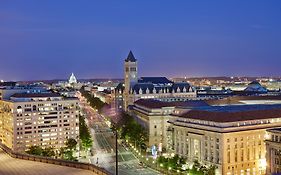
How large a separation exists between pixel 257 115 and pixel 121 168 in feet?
63.1

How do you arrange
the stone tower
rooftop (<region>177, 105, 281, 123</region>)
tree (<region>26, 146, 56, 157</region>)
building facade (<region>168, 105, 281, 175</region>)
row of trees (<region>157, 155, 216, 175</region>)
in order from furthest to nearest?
the stone tower < tree (<region>26, 146, 56, 157</region>) < rooftop (<region>177, 105, 281, 123</region>) < building facade (<region>168, 105, 281, 175</region>) < row of trees (<region>157, 155, 216, 175</region>)

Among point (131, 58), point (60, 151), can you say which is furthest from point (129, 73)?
point (60, 151)

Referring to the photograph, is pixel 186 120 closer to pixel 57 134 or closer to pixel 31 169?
pixel 57 134

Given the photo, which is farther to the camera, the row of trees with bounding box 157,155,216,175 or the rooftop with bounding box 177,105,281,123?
the rooftop with bounding box 177,105,281,123

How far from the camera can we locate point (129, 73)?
116 meters

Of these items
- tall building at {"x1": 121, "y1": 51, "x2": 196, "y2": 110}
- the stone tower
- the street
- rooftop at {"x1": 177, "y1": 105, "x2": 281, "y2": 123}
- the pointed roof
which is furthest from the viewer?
the pointed roof

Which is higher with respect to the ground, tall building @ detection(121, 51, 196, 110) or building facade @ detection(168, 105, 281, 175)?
tall building @ detection(121, 51, 196, 110)

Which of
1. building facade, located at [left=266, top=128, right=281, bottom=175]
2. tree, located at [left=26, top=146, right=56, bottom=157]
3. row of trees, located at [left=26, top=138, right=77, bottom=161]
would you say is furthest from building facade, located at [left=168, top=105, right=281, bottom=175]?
tree, located at [left=26, top=146, right=56, bottom=157]

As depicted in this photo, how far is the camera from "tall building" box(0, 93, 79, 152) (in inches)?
2926

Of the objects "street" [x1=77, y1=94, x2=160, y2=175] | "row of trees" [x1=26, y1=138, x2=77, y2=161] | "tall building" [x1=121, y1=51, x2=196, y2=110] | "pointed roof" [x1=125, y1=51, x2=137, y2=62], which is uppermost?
"pointed roof" [x1=125, y1=51, x2=137, y2=62]

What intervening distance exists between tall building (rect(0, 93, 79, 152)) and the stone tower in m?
35.8

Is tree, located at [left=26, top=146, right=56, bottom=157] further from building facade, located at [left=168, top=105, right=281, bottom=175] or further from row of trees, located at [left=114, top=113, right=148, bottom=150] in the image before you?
building facade, located at [left=168, top=105, right=281, bottom=175]

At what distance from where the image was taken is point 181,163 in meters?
56.9

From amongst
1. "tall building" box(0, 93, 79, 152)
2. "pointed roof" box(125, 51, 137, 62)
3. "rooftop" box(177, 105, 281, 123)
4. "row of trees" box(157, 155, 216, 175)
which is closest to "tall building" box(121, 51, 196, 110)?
"pointed roof" box(125, 51, 137, 62)
